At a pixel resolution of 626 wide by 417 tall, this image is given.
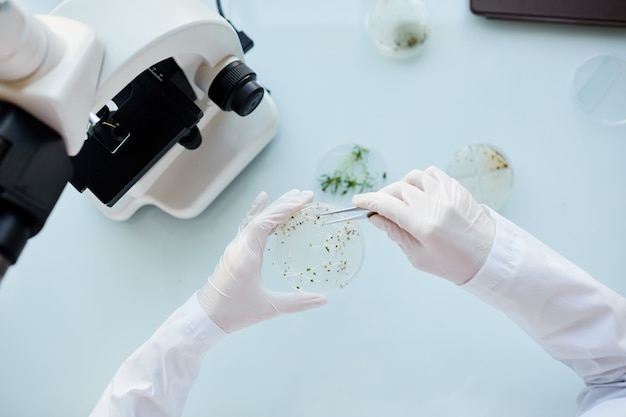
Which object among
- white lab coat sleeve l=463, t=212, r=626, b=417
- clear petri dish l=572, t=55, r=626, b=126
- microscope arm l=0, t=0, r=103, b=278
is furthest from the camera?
clear petri dish l=572, t=55, r=626, b=126

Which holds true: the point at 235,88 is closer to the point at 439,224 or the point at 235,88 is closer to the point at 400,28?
the point at 439,224

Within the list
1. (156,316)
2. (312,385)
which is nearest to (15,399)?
(156,316)

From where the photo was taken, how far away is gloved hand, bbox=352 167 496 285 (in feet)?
3.20

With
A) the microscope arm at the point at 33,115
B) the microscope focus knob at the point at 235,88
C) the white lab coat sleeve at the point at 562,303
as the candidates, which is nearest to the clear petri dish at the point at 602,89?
the white lab coat sleeve at the point at 562,303

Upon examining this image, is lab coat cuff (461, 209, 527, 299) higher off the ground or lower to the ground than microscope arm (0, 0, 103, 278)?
lower

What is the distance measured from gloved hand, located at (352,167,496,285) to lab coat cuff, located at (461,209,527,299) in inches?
0.7

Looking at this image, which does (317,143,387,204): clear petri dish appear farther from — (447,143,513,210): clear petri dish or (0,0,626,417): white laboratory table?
(447,143,513,210): clear petri dish

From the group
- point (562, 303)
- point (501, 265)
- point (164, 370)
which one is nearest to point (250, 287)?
point (164, 370)

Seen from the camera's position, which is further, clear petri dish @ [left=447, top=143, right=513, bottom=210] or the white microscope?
clear petri dish @ [left=447, top=143, right=513, bottom=210]

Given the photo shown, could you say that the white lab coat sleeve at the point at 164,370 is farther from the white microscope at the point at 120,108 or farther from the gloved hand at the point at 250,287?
the white microscope at the point at 120,108

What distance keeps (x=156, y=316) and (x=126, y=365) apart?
0.23m

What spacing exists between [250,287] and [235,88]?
1.29 feet

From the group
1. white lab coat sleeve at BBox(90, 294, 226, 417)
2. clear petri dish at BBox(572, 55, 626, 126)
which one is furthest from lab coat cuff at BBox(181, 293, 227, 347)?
clear petri dish at BBox(572, 55, 626, 126)

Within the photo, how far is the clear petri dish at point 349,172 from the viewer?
1.31 metres
